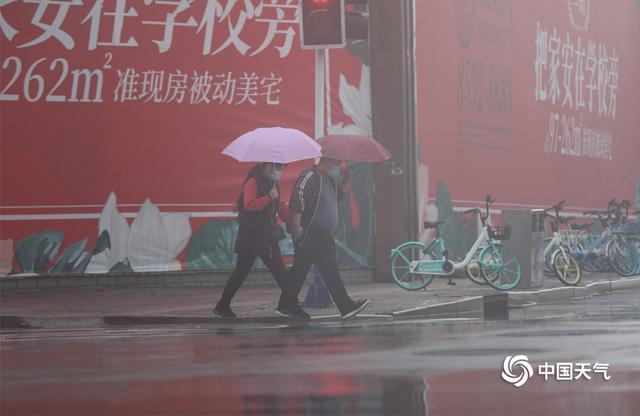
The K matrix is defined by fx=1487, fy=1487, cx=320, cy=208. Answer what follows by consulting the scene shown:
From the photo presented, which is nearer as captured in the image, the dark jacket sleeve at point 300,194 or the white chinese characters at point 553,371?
the white chinese characters at point 553,371

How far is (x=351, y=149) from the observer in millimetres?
16125

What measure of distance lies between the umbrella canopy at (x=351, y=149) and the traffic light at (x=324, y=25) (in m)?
1.02

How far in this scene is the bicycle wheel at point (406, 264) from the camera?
20.4 meters

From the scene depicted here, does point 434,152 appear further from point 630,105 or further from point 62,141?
point 630,105

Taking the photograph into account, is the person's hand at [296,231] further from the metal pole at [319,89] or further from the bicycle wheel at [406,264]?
the bicycle wheel at [406,264]

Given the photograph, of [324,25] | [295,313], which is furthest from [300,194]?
[324,25]

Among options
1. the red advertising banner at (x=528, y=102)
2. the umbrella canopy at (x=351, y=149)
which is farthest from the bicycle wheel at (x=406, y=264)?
the umbrella canopy at (x=351, y=149)

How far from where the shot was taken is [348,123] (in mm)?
21469

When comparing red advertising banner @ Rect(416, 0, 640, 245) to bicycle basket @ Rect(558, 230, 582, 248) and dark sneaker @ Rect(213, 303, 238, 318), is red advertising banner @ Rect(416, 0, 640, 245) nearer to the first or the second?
bicycle basket @ Rect(558, 230, 582, 248)

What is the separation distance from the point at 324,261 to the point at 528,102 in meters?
12.4

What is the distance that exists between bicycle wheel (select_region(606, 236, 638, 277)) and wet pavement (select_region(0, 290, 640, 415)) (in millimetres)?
10098

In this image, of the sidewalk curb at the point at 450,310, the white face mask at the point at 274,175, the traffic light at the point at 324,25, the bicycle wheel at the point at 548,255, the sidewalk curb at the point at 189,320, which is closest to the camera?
the sidewalk curb at the point at 189,320

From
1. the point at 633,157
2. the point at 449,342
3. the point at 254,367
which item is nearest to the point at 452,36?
the point at 633,157

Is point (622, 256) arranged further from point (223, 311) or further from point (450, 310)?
point (223, 311)
